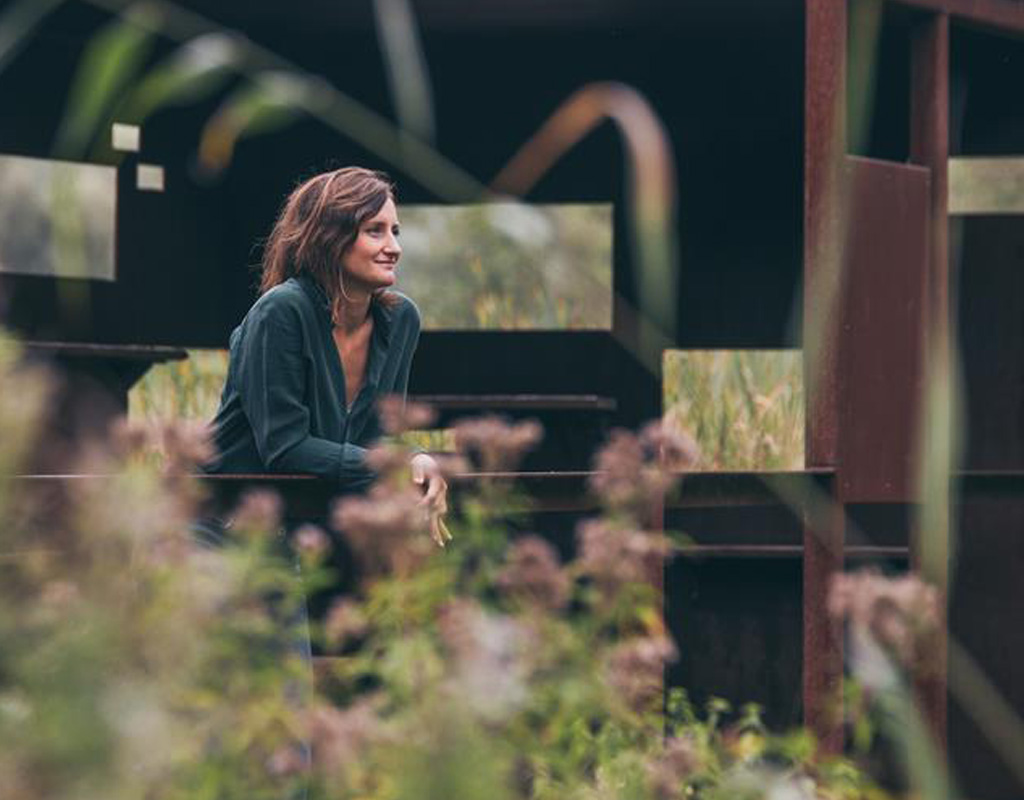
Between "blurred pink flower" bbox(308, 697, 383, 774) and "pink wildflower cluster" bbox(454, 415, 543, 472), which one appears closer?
"blurred pink flower" bbox(308, 697, 383, 774)

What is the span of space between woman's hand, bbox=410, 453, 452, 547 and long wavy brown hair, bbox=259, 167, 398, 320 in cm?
79

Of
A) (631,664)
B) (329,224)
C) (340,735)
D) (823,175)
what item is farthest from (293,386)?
(340,735)

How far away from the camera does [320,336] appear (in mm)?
4590

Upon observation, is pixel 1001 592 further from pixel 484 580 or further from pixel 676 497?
pixel 484 580

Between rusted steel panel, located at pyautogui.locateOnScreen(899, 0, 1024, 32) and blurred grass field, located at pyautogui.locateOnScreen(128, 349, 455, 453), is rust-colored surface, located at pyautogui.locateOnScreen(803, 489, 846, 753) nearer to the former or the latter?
rusted steel panel, located at pyautogui.locateOnScreen(899, 0, 1024, 32)

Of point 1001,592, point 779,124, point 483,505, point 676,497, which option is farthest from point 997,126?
point 483,505

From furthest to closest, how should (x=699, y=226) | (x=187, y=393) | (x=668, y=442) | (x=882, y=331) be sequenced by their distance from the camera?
1. (x=187, y=393)
2. (x=699, y=226)
3. (x=882, y=331)
4. (x=668, y=442)

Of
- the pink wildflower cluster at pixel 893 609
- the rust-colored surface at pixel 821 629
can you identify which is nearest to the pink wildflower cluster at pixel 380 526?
the pink wildflower cluster at pixel 893 609

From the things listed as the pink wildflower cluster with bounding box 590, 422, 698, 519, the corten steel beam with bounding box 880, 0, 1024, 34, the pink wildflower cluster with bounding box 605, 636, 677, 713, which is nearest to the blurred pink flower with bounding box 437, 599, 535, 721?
the pink wildflower cluster with bounding box 605, 636, 677, 713

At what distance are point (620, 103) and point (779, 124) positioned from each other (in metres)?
7.82

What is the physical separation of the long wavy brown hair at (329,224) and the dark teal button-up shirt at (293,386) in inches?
1.5

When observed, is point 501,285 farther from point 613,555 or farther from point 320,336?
point 613,555

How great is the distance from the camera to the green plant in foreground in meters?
1.44

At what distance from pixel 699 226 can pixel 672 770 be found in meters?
7.57
